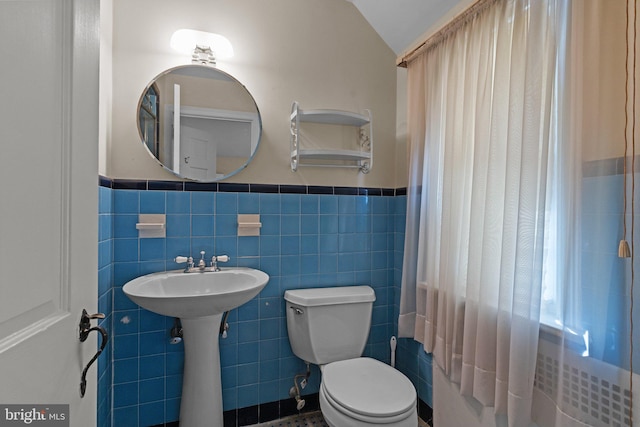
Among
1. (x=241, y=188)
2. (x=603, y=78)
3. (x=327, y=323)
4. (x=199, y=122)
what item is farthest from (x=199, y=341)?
(x=603, y=78)

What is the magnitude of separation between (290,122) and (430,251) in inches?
41.2

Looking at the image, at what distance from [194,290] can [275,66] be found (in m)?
1.29

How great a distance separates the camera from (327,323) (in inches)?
67.1

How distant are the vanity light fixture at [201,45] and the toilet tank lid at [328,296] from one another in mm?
1318

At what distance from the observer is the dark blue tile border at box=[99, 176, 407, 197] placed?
159 centimetres

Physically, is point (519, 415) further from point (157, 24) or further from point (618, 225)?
point (157, 24)

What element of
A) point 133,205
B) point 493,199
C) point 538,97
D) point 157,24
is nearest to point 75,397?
point 133,205

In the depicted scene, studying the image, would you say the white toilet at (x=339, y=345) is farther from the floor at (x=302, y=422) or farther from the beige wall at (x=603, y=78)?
the beige wall at (x=603, y=78)

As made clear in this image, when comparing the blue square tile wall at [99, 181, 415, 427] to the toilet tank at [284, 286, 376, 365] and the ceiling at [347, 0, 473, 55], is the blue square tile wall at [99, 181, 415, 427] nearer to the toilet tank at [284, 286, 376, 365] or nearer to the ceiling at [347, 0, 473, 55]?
the toilet tank at [284, 286, 376, 365]

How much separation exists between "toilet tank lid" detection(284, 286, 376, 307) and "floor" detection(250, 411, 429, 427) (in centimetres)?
70

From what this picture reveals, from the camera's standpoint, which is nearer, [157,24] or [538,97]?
[538,97]

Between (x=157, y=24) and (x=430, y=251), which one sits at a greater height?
(x=157, y=24)

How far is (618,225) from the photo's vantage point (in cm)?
86

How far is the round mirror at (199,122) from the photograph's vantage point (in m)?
1.63
